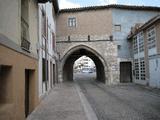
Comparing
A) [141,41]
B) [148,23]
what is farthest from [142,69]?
[148,23]

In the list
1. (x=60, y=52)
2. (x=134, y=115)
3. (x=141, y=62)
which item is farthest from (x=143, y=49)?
(x=134, y=115)

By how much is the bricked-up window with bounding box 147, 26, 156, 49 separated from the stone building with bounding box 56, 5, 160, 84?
5450mm

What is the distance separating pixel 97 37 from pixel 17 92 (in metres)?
20.0

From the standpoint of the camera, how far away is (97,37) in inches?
1030

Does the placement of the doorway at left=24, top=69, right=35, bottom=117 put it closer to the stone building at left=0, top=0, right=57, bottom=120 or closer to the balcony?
the balcony

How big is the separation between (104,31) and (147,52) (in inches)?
243

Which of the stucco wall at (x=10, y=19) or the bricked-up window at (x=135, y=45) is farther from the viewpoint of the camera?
the bricked-up window at (x=135, y=45)

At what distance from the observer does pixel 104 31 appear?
1026 inches

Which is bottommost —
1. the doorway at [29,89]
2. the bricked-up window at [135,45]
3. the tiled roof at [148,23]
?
the doorway at [29,89]

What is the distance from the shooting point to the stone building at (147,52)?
61.9ft

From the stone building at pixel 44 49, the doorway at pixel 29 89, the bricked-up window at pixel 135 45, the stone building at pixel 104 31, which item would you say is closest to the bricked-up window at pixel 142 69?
the bricked-up window at pixel 135 45

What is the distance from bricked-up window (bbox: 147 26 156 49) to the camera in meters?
19.5

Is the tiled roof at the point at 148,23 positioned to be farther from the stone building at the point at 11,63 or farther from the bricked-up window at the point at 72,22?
the stone building at the point at 11,63

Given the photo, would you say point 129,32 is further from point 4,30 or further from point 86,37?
point 4,30
